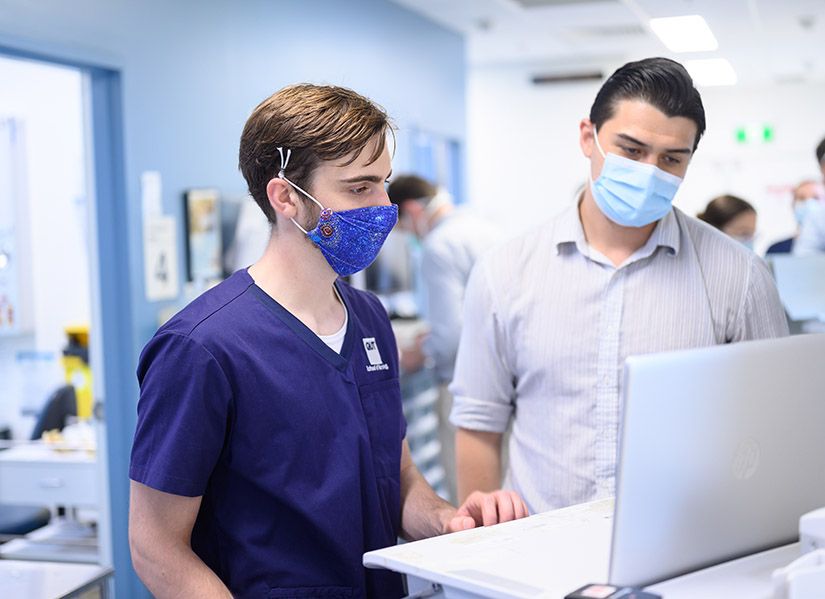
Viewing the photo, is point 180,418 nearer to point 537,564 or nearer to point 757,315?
point 537,564

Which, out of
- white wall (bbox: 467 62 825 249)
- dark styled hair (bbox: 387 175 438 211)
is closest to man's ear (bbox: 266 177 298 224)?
dark styled hair (bbox: 387 175 438 211)

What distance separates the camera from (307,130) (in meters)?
1.43

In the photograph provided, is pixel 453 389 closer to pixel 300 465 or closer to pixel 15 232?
pixel 300 465

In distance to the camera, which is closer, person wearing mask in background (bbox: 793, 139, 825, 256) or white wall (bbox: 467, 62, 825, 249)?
person wearing mask in background (bbox: 793, 139, 825, 256)

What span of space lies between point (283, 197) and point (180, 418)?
384 mm

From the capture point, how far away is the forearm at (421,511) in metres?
1.53

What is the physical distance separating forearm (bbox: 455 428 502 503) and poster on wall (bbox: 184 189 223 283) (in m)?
1.78

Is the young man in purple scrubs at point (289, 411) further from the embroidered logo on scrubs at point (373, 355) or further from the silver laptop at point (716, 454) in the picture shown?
the silver laptop at point (716, 454)

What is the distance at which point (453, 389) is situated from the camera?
1.90m

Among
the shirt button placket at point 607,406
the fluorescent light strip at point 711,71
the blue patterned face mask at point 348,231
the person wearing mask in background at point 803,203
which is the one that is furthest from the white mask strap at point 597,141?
the fluorescent light strip at point 711,71

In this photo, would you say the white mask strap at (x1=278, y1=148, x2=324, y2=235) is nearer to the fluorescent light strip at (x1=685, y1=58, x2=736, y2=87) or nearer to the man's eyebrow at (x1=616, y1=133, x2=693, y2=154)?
the man's eyebrow at (x1=616, y1=133, x2=693, y2=154)

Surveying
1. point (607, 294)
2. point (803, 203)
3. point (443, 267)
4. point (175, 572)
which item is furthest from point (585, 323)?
point (803, 203)

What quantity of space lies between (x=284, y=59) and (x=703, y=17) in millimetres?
2768

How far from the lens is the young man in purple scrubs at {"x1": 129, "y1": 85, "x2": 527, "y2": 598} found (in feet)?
4.32
